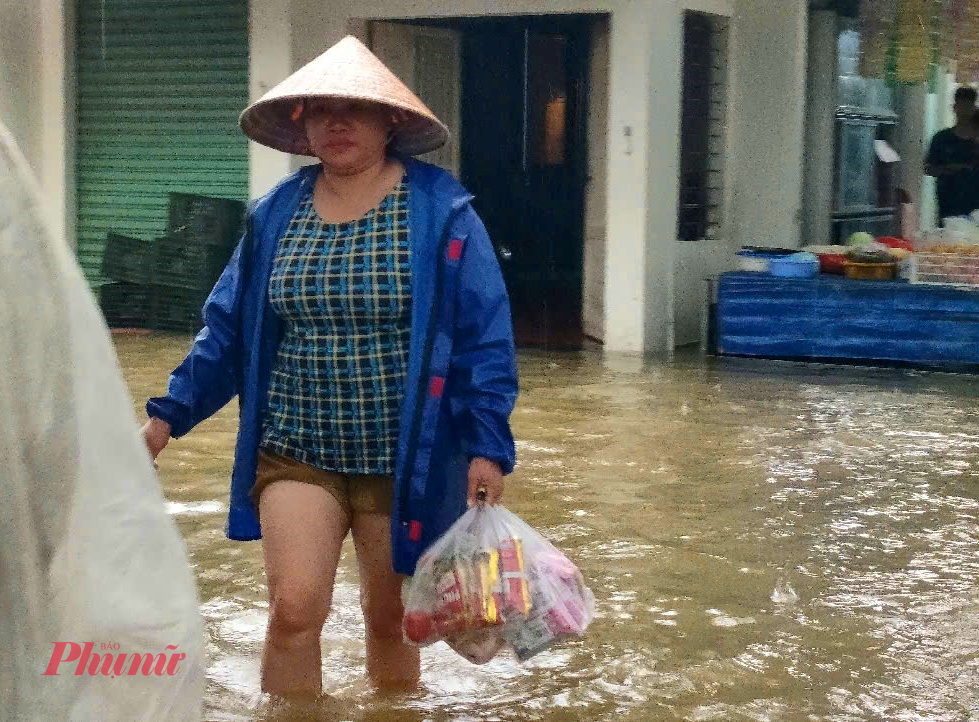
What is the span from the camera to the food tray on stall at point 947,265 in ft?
38.1

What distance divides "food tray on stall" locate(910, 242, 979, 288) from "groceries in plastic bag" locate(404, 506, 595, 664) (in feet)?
28.0

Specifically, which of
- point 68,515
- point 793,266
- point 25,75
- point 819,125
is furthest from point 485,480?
point 25,75

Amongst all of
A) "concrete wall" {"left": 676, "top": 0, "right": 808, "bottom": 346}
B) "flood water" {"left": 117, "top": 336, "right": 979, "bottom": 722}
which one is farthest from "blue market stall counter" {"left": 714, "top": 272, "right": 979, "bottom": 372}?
"flood water" {"left": 117, "top": 336, "right": 979, "bottom": 722}

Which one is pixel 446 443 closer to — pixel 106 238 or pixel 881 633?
pixel 881 633

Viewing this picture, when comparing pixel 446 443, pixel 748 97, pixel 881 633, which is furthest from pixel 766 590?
pixel 748 97

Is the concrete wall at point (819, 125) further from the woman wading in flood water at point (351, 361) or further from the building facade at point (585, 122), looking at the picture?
the woman wading in flood water at point (351, 361)

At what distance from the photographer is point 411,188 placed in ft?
12.8

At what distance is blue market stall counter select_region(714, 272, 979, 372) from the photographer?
1172 centimetres

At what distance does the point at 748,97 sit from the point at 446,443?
10.6 m

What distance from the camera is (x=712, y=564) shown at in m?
5.95

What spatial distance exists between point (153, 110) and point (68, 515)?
13.2 m

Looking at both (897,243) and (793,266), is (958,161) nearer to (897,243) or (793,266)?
(897,243)

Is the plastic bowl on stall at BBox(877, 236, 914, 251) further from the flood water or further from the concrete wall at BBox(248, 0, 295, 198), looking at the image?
the concrete wall at BBox(248, 0, 295, 198)

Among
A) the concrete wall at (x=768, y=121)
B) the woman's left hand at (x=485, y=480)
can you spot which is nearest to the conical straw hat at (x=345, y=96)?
the woman's left hand at (x=485, y=480)
